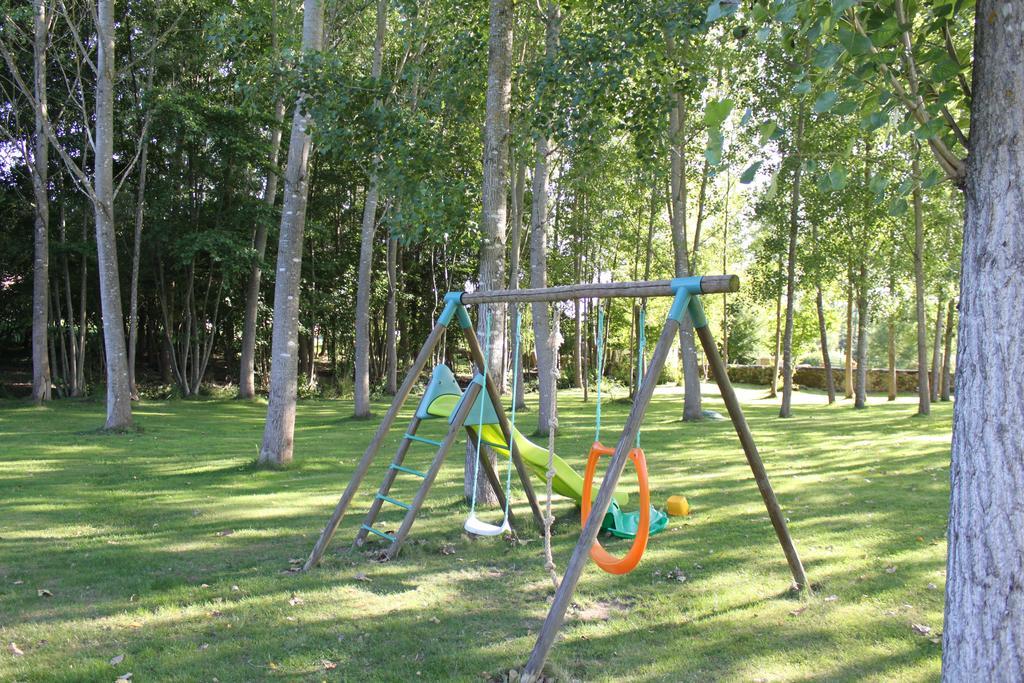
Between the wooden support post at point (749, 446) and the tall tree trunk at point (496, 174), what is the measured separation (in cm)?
295

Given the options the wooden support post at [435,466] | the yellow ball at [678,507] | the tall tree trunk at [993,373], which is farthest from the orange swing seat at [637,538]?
the yellow ball at [678,507]

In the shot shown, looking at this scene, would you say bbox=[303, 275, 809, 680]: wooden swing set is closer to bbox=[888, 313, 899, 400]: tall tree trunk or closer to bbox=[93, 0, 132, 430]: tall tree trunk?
bbox=[93, 0, 132, 430]: tall tree trunk

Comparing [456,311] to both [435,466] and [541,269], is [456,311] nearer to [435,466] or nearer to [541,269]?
[435,466]

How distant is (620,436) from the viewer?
5.30 m

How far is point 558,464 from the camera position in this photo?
688 centimetres

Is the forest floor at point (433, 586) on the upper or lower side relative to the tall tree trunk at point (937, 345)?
lower

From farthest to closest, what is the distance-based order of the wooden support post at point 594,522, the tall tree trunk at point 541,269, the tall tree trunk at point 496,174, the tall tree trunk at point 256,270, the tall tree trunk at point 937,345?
the tall tree trunk at point 937,345, the tall tree trunk at point 256,270, the tall tree trunk at point 541,269, the tall tree trunk at point 496,174, the wooden support post at point 594,522

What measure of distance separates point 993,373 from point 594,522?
195cm

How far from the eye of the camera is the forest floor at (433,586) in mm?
4125

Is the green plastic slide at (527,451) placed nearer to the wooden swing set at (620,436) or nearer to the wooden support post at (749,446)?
the wooden swing set at (620,436)

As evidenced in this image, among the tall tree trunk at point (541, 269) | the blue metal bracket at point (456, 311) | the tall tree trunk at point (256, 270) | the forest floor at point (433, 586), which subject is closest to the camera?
the forest floor at point (433, 586)

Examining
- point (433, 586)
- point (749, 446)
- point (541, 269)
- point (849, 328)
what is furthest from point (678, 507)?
point (849, 328)

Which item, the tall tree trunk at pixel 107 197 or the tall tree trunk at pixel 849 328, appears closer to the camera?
the tall tree trunk at pixel 107 197

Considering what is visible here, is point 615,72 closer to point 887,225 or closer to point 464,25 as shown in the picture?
point 464,25
